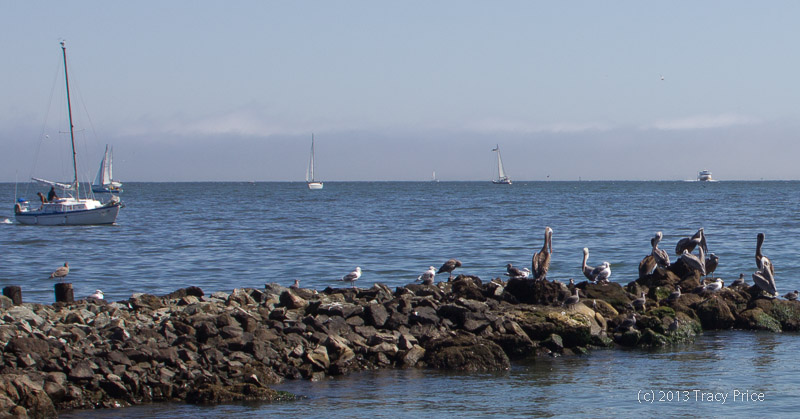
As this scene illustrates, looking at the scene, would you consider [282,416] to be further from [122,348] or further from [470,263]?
[470,263]

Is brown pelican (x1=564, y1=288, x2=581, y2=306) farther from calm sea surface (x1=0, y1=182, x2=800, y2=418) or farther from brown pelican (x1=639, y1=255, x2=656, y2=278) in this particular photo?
brown pelican (x1=639, y1=255, x2=656, y2=278)

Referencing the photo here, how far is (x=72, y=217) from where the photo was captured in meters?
53.2

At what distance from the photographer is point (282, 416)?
1115 centimetres

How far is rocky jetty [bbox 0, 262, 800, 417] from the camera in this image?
1187 cm

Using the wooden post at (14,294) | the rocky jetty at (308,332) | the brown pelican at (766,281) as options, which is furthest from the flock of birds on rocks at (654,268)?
the wooden post at (14,294)

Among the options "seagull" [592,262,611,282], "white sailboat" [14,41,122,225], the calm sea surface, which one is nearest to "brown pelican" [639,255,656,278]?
"seagull" [592,262,611,282]

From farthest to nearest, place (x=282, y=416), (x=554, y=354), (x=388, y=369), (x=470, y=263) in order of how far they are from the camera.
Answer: (x=470, y=263) → (x=554, y=354) → (x=388, y=369) → (x=282, y=416)

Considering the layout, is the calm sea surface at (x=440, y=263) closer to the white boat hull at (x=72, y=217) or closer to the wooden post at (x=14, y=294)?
the white boat hull at (x=72, y=217)

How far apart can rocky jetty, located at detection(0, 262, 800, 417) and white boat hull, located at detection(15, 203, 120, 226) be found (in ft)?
123

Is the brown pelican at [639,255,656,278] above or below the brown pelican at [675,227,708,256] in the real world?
below

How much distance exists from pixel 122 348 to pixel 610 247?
25267 millimetres

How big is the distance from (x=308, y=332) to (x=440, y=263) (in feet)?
51.4

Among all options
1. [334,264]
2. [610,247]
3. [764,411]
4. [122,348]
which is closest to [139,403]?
[122,348]

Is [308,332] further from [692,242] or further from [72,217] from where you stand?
[72,217]
